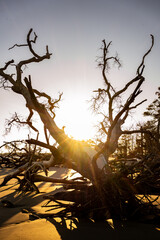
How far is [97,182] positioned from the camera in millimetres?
3072

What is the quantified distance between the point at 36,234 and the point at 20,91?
449cm

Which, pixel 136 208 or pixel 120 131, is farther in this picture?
pixel 120 131

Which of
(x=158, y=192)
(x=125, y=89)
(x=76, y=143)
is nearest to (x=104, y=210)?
(x=158, y=192)

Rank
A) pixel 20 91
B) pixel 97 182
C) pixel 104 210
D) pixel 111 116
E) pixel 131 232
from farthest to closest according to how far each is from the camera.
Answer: pixel 111 116
pixel 20 91
pixel 97 182
pixel 104 210
pixel 131 232

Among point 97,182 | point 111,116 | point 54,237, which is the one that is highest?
point 111,116

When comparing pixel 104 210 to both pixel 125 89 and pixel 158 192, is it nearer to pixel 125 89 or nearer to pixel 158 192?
pixel 158 192

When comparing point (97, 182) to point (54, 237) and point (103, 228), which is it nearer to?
point (103, 228)

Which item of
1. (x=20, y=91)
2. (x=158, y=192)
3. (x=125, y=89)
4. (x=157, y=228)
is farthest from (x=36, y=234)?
(x=125, y=89)

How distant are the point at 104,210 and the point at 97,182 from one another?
1.49 ft

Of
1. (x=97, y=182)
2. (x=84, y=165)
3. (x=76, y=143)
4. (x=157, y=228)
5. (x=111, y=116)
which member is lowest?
(x=157, y=228)

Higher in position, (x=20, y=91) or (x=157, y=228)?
(x=20, y=91)

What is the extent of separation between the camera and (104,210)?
2.88 meters

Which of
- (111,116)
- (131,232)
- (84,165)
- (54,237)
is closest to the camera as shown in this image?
(54,237)

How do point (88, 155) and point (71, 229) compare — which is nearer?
point (71, 229)
